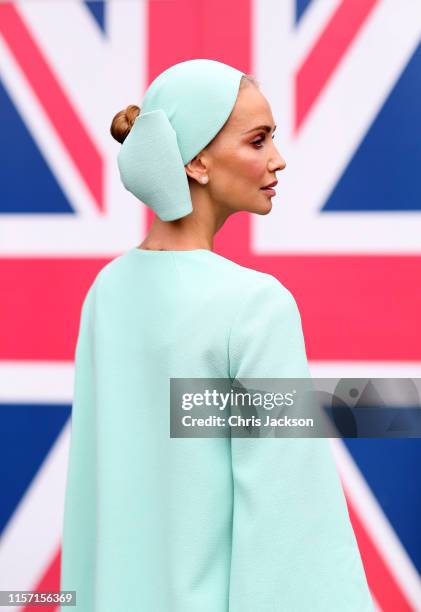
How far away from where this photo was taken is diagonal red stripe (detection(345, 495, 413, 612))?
1.92 metres

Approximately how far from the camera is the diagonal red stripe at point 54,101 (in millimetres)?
1978

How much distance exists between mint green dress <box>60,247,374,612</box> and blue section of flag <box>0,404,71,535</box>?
3.26 ft

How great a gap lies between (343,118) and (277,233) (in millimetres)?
257

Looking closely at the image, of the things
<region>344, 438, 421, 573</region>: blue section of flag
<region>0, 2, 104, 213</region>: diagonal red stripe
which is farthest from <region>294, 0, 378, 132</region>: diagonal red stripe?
<region>344, 438, 421, 573</region>: blue section of flag

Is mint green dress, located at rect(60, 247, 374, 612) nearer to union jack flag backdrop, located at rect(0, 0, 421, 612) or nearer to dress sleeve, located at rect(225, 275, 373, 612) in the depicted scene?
dress sleeve, located at rect(225, 275, 373, 612)

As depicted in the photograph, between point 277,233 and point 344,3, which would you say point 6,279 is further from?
point 344,3

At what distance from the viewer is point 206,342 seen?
90cm

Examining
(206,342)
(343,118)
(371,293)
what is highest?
(343,118)

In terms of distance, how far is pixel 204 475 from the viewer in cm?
92

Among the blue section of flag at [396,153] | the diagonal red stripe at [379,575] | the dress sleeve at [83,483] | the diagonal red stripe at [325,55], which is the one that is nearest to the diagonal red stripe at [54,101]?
the diagonal red stripe at [325,55]

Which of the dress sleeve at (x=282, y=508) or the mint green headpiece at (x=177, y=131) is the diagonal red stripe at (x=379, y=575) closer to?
the dress sleeve at (x=282, y=508)

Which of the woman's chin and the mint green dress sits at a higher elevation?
the woman's chin

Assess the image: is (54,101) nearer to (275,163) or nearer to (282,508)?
(275,163)

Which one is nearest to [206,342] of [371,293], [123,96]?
[371,293]
